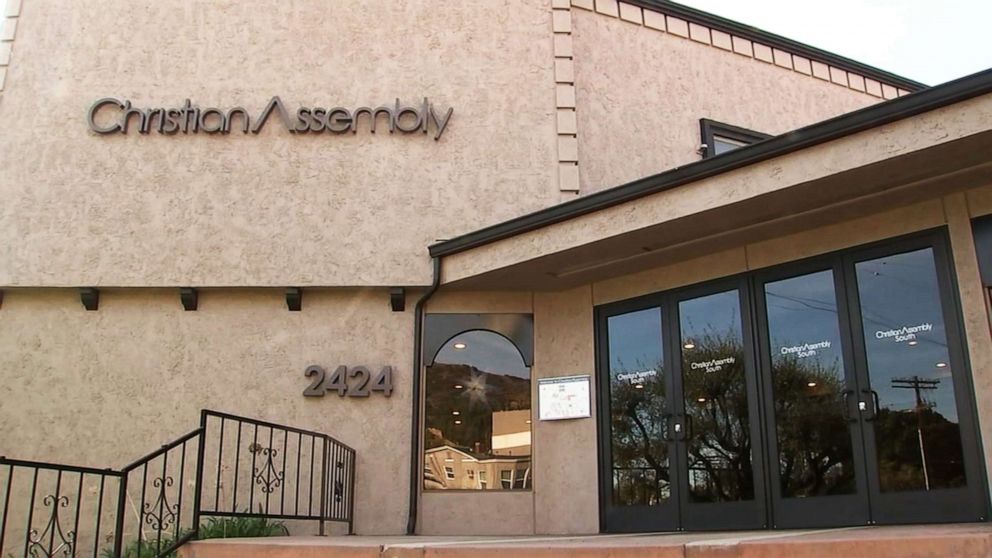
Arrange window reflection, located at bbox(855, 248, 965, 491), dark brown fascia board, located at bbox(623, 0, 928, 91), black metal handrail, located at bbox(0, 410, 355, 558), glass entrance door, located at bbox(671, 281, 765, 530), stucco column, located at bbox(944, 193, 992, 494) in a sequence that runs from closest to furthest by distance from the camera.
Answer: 1. stucco column, located at bbox(944, 193, 992, 494)
2. window reflection, located at bbox(855, 248, 965, 491)
3. glass entrance door, located at bbox(671, 281, 765, 530)
4. black metal handrail, located at bbox(0, 410, 355, 558)
5. dark brown fascia board, located at bbox(623, 0, 928, 91)

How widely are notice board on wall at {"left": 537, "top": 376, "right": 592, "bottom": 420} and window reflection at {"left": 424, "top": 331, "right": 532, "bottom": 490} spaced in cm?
17

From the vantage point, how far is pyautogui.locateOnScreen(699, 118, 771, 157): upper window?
33.7ft

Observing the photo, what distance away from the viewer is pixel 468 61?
375 inches

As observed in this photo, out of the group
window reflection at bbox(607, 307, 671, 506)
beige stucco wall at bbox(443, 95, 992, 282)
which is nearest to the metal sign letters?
beige stucco wall at bbox(443, 95, 992, 282)

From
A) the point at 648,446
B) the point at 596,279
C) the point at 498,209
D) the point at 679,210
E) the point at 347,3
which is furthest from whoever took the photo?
the point at 347,3

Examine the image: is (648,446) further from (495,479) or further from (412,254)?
(412,254)

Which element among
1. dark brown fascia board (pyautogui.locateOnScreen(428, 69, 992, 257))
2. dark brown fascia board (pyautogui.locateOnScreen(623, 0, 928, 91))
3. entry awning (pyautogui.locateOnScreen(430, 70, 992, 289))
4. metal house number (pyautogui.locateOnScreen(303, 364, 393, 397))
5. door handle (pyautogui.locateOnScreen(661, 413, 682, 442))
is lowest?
door handle (pyautogui.locateOnScreen(661, 413, 682, 442))

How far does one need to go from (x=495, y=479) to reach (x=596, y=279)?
2109 mm

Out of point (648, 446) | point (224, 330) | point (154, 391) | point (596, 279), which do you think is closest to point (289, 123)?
point (224, 330)

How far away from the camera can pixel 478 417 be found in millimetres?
8547

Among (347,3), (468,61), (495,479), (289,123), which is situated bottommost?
(495,479)

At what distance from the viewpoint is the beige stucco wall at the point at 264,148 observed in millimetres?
8781

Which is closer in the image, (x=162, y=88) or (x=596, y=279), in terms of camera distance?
(x=596, y=279)

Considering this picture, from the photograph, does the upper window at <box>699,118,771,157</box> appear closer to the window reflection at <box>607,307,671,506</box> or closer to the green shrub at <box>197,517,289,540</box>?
the window reflection at <box>607,307,671,506</box>
